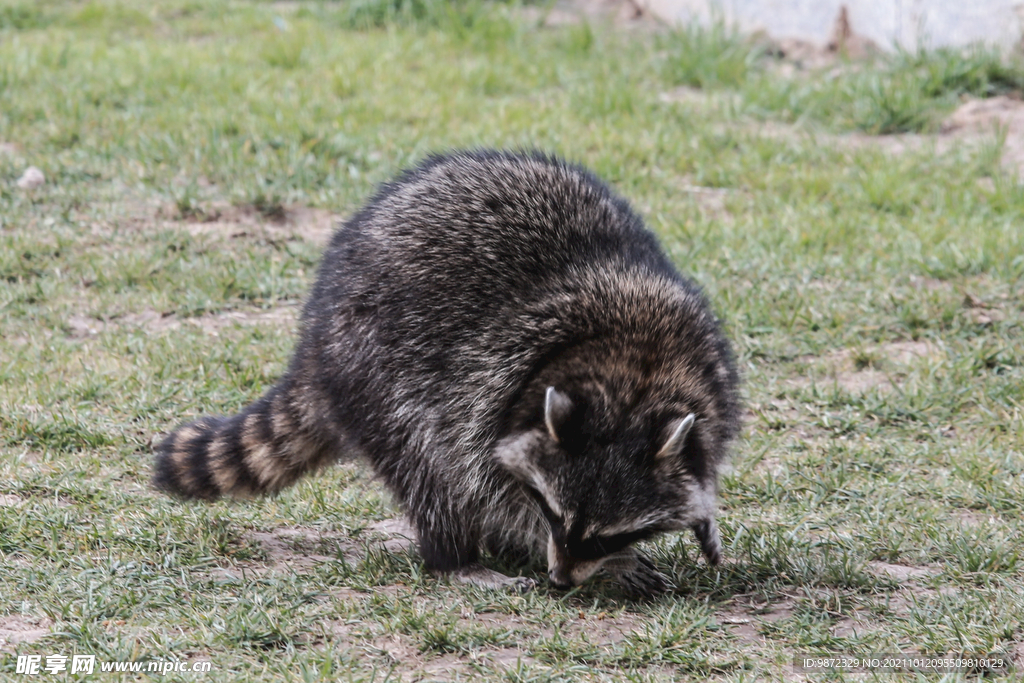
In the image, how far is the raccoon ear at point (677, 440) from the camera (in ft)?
10.9

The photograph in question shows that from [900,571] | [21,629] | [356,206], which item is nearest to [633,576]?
[900,571]

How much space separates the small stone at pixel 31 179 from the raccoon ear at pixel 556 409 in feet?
14.1

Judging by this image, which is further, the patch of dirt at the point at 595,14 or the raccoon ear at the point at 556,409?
the patch of dirt at the point at 595,14

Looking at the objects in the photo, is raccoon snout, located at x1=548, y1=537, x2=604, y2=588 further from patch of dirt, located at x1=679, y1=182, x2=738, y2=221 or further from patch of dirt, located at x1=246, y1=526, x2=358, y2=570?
patch of dirt, located at x1=679, y1=182, x2=738, y2=221

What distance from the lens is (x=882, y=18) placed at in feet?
27.0

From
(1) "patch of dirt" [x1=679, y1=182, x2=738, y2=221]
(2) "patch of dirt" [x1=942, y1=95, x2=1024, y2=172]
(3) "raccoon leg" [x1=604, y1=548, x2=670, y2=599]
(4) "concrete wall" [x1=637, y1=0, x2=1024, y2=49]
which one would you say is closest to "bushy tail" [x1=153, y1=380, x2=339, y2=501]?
(3) "raccoon leg" [x1=604, y1=548, x2=670, y2=599]

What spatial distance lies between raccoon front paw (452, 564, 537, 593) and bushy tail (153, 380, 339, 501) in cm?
65

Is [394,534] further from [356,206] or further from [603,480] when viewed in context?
[356,206]

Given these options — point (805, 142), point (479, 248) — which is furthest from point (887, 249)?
point (479, 248)

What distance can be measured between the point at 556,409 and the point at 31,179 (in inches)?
173

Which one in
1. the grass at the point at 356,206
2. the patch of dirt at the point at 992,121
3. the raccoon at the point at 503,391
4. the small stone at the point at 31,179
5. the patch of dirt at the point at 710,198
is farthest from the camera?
the patch of dirt at the point at 992,121

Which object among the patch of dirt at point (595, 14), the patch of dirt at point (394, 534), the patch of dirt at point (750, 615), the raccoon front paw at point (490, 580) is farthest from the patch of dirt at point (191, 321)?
the patch of dirt at point (595, 14)

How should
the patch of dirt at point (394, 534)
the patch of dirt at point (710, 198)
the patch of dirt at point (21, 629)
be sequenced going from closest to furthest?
1. the patch of dirt at point (21, 629)
2. the patch of dirt at point (394, 534)
3. the patch of dirt at point (710, 198)

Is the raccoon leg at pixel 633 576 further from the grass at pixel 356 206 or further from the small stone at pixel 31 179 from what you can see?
the small stone at pixel 31 179
